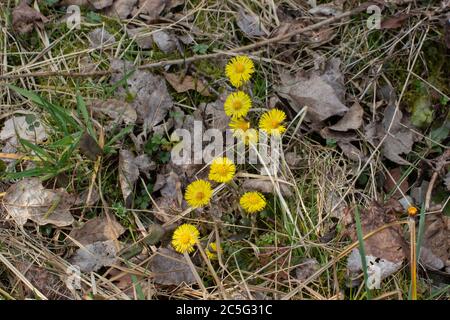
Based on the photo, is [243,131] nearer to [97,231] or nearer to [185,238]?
[185,238]

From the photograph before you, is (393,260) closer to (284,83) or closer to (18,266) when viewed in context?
(284,83)

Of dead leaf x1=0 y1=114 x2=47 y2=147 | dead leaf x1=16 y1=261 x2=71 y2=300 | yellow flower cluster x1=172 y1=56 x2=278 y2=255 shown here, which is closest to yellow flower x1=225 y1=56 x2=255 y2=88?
yellow flower cluster x1=172 y1=56 x2=278 y2=255

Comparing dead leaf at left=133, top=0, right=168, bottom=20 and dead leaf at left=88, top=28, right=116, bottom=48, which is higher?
dead leaf at left=133, top=0, right=168, bottom=20

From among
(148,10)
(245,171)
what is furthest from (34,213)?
(148,10)

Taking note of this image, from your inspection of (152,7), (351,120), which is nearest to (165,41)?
(152,7)

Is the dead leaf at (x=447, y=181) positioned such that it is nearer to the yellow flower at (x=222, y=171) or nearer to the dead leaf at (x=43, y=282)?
the yellow flower at (x=222, y=171)

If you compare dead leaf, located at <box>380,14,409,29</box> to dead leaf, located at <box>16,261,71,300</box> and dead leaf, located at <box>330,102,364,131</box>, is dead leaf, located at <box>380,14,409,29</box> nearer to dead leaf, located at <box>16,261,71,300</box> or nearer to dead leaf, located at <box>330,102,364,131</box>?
dead leaf, located at <box>330,102,364,131</box>

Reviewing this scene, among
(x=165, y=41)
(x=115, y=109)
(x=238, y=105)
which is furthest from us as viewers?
→ (x=165, y=41)
